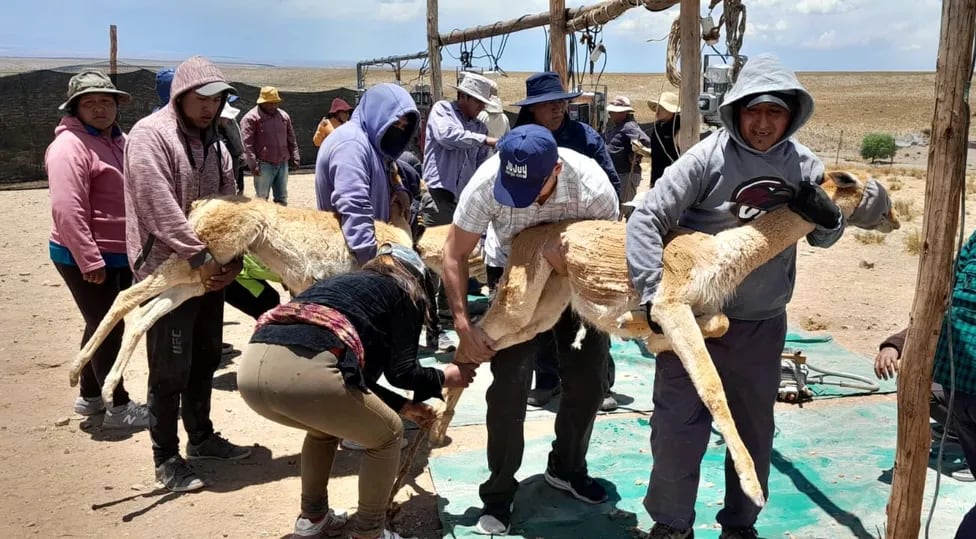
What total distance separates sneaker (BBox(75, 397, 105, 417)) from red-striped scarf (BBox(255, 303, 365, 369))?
288 cm

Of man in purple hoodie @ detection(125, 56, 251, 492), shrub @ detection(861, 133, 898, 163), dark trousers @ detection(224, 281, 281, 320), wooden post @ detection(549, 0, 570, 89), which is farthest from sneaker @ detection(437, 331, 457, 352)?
shrub @ detection(861, 133, 898, 163)

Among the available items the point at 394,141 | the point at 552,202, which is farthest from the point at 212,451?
the point at 552,202

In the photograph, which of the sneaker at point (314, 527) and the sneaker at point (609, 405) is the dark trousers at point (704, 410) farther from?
the sneaker at point (609, 405)

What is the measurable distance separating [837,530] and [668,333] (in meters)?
1.63

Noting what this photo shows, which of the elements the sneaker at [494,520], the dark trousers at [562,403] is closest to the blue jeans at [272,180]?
the dark trousers at [562,403]

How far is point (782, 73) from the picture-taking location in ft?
8.91

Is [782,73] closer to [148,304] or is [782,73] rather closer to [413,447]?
[413,447]

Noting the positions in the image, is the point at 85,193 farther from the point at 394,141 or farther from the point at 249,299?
the point at 394,141

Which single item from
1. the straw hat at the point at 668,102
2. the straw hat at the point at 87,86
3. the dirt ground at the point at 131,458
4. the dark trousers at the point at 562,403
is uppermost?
the straw hat at the point at 668,102

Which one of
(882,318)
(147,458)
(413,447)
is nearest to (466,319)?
(413,447)

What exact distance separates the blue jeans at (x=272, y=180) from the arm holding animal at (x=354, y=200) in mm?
7380

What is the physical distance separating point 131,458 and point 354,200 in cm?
219

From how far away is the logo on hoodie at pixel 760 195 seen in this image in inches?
111

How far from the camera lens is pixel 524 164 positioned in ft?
9.41
